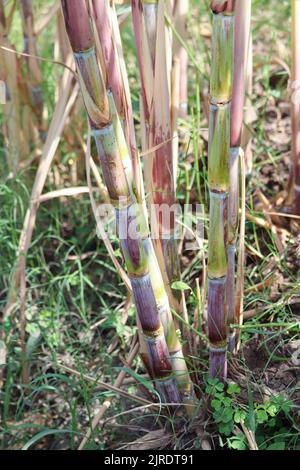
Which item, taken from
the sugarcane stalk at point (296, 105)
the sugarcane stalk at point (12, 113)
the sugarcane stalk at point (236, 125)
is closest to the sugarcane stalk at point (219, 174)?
the sugarcane stalk at point (236, 125)

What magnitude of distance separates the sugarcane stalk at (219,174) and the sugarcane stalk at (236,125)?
50 millimetres

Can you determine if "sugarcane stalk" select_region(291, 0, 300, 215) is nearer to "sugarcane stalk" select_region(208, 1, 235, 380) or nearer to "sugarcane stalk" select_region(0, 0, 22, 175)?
"sugarcane stalk" select_region(208, 1, 235, 380)

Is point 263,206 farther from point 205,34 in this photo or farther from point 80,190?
point 205,34

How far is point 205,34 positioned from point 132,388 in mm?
973

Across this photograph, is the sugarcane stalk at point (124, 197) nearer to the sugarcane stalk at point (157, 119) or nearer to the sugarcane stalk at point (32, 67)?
the sugarcane stalk at point (157, 119)

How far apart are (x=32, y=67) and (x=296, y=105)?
650 mm

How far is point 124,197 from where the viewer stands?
989 mm

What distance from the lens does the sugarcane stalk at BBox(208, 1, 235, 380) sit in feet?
2.86

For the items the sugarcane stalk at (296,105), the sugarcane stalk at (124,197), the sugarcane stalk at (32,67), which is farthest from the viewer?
the sugarcane stalk at (32,67)

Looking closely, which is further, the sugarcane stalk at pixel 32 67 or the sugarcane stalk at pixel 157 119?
the sugarcane stalk at pixel 32 67

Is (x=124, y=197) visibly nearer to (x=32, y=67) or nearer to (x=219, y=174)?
(x=219, y=174)

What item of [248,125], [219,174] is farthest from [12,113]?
[219,174]

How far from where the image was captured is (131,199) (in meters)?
1.00

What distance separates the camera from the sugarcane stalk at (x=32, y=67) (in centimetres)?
157
